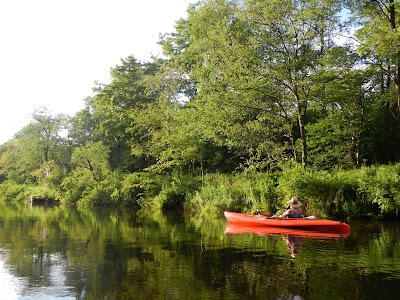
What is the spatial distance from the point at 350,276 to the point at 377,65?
1528 centimetres

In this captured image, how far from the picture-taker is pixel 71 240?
13.5m

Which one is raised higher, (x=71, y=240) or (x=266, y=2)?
(x=266, y=2)

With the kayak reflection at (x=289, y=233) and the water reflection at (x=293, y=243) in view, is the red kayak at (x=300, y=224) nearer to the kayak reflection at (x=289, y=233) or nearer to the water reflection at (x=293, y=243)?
the kayak reflection at (x=289, y=233)

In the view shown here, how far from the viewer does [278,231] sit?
14.1m

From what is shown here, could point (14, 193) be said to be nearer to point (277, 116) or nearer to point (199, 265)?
point (277, 116)

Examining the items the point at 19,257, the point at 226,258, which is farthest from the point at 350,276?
the point at 19,257

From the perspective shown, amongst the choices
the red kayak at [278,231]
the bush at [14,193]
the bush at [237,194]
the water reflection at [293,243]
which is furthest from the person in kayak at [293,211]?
the bush at [14,193]

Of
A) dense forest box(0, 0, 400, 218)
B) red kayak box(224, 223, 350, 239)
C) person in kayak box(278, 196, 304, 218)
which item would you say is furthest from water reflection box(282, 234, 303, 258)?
dense forest box(0, 0, 400, 218)

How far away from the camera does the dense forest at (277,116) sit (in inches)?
666

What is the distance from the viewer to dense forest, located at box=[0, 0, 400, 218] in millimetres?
16922

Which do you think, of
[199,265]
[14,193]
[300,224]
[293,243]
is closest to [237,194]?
[300,224]

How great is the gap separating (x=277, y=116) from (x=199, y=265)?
44.6 feet

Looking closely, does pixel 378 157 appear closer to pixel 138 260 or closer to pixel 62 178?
pixel 138 260

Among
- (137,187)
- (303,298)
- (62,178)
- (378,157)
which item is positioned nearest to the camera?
(303,298)
